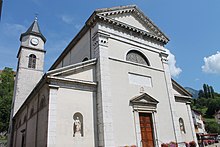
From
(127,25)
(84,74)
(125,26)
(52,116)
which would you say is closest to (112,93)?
(84,74)

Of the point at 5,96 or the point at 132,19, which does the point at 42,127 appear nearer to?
the point at 132,19

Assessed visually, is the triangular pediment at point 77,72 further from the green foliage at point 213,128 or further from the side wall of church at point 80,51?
the green foliage at point 213,128

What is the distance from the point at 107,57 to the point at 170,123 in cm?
657

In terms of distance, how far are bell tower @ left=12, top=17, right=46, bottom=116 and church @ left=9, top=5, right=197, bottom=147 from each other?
7468 mm

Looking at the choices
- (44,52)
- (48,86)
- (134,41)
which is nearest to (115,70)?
(134,41)

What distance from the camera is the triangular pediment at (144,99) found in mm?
11956

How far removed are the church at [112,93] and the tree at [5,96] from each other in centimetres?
1850

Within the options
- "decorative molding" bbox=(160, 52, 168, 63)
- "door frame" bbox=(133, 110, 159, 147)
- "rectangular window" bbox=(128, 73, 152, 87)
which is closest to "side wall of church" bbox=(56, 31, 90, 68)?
"rectangular window" bbox=(128, 73, 152, 87)

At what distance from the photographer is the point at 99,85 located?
11.1m

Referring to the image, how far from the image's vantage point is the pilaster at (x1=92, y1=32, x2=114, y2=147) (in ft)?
33.0

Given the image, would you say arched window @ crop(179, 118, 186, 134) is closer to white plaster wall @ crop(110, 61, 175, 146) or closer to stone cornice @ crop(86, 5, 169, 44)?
white plaster wall @ crop(110, 61, 175, 146)

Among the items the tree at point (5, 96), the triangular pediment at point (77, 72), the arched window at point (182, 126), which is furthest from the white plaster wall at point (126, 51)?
the tree at point (5, 96)

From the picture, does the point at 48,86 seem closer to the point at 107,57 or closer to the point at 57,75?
the point at 57,75

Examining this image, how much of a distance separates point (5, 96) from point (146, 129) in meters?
28.8
